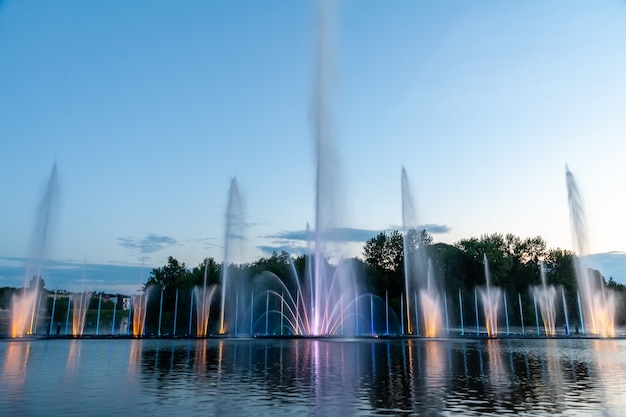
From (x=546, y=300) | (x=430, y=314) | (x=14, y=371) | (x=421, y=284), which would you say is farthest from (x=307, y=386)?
(x=546, y=300)

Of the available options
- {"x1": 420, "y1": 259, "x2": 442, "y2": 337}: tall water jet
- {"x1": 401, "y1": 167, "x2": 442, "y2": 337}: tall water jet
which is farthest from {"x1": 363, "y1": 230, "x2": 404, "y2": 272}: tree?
{"x1": 420, "y1": 259, "x2": 442, "y2": 337}: tall water jet

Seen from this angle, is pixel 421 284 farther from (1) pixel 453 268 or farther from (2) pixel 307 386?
(2) pixel 307 386

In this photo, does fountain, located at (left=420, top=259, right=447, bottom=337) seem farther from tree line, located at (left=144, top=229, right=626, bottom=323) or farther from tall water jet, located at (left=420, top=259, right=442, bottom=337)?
tree line, located at (left=144, top=229, right=626, bottom=323)

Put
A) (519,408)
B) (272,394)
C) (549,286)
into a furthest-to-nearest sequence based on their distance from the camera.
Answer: (549,286)
(272,394)
(519,408)

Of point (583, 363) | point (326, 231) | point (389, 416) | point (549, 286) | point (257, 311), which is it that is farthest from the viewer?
point (549, 286)

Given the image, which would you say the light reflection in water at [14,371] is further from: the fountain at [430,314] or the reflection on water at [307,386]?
the fountain at [430,314]

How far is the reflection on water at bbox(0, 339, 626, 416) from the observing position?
10828 millimetres

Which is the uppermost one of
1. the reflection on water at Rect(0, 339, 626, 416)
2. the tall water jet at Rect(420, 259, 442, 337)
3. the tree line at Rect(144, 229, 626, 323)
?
the tree line at Rect(144, 229, 626, 323)

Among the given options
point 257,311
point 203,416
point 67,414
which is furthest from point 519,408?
point 257,311

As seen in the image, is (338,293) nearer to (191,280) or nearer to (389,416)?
(389,416)

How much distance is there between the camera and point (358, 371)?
694 inches

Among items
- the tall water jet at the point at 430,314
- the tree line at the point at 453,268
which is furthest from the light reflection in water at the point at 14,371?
the tree line at the point at 453,268

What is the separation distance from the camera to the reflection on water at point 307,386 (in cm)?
1083

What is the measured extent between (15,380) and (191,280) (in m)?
67.3
